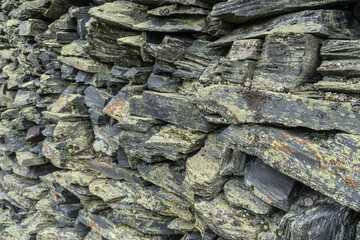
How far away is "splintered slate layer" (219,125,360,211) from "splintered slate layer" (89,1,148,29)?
259 inches

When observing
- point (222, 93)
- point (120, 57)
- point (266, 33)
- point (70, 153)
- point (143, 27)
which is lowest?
point (70, 153)

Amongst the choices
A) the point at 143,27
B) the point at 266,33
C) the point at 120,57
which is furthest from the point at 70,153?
the point at 266,33

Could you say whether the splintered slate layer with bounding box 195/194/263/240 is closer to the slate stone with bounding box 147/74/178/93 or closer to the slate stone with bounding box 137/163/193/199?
the slate stone with bounding box 137/163/193/199

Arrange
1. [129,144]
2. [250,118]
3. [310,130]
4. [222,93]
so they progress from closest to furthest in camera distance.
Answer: [310,130] → [250,118] → [222,93] → [129,144]

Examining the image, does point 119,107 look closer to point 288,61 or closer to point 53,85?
point 53,85

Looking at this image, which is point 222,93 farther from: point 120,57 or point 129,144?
point 120,57

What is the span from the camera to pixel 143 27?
32.3ft

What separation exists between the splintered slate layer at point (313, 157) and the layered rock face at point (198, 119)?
0.02 m

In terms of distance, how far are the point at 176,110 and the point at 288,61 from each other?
12.6 feet

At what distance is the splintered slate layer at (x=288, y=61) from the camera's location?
21.2 feet

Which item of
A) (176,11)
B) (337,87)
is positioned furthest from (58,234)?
(337,87)

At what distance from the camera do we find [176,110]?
9.05 m

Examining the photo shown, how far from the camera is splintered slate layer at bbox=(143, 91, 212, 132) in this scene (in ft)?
28.3

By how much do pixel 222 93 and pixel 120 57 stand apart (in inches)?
219
